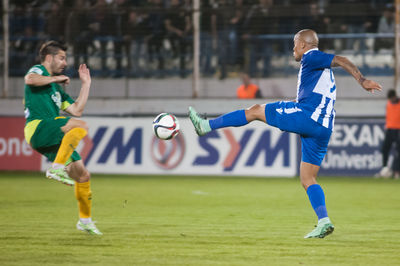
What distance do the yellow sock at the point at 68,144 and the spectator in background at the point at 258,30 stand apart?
1047cm

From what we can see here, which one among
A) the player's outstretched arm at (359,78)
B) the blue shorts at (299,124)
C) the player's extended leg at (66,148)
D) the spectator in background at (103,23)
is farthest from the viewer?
the spectator in background at (103,23)

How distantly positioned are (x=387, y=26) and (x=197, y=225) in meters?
10.4

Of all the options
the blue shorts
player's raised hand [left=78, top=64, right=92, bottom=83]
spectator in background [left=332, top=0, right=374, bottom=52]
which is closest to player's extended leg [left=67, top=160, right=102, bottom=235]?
player's raised hand [left=78, top=64, right=92, bottom=83]

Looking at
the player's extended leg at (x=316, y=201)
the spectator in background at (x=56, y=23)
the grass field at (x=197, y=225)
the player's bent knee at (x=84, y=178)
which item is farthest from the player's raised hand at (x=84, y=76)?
the spectator in background at (x=56, y=23)

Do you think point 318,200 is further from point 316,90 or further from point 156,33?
point 156,33

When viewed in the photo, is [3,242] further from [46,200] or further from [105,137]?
[105,137]

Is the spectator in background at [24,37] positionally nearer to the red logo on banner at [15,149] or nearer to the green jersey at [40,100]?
the red logo on banner at [15,149]

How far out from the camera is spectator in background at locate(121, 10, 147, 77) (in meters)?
17.4

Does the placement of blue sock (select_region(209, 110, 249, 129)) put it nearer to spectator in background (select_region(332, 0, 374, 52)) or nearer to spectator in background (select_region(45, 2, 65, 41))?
spectator in background (select_region(332, 0, 374, 52))

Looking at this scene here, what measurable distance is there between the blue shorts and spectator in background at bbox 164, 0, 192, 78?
10.3m

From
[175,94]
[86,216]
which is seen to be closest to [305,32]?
[86,216]

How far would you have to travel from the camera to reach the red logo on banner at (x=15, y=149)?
1647cm

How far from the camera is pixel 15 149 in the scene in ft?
54.2

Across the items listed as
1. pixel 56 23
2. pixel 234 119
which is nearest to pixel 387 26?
pixel 56 23
